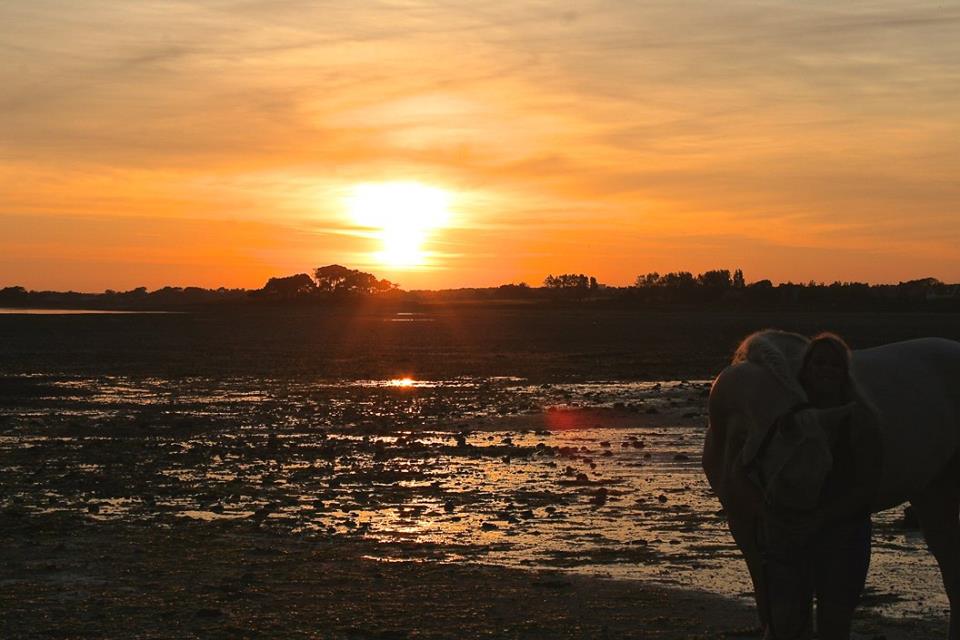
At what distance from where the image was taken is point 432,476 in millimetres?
15781

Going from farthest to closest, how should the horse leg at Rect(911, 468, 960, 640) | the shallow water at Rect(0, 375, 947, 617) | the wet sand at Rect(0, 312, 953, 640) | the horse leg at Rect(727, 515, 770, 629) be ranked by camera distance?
the shallow water at Rect(0, 375, 947, 617)
the wet sand at Rect(0, 312, 953, 640)
the horse leg at Rect(911, 468, 960, 640)
the horse leg at Rect(727, 515, 770, 629)

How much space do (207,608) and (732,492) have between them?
4529 millimetres

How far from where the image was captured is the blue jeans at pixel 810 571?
17.7 feet

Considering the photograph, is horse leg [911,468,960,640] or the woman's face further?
horse leg [911,468,960,640]

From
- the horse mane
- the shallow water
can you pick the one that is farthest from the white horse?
the shallow water

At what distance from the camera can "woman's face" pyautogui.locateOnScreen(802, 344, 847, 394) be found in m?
5.59

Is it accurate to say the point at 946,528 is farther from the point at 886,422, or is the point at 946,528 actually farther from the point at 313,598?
the point at 313,598

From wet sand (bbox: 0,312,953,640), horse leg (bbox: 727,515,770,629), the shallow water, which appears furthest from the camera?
the shallow water

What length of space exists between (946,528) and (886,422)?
146 centimetres

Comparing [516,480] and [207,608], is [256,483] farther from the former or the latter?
[207,608]

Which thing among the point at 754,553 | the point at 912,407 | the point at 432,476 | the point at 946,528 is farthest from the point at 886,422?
the point at 432,476

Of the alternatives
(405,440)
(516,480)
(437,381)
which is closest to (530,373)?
(437,381)

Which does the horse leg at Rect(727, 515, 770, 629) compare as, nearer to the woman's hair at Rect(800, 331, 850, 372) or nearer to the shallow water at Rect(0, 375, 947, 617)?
the woman's hair at Rect(800, 331, 850, 372)

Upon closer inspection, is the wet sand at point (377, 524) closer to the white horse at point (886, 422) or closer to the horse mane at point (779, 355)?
the white horse at point (886, 422)
